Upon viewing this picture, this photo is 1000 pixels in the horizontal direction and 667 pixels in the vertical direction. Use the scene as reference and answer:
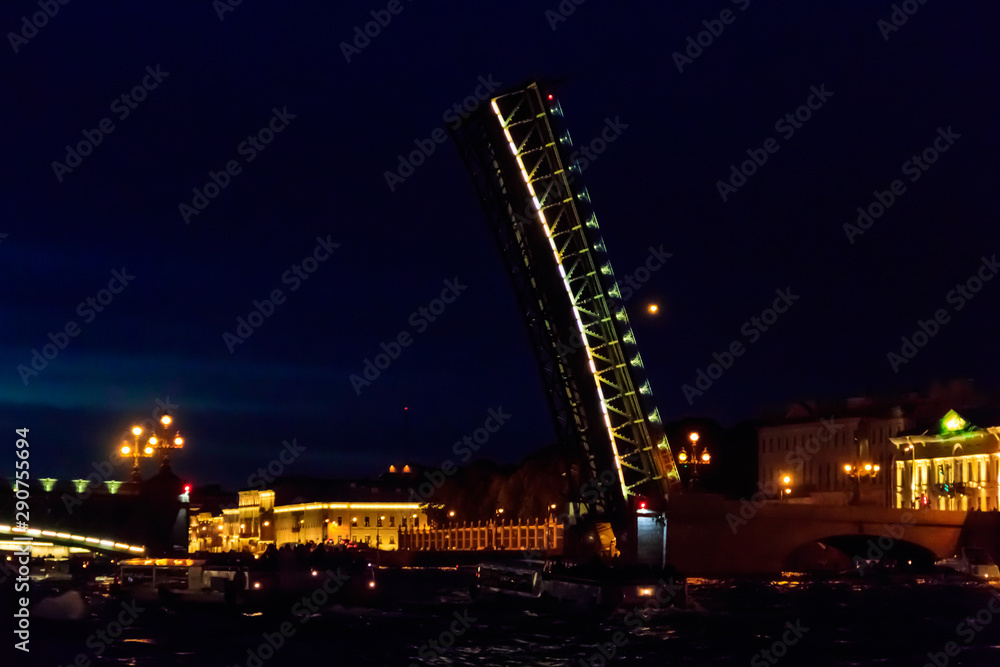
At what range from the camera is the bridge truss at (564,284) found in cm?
3431

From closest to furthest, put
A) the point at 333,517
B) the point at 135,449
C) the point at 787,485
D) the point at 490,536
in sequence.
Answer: the point at 135,449 → the point at 787,485 → the point at 490,536 → the point at 333,517

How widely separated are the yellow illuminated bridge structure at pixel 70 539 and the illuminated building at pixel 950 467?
112 feet

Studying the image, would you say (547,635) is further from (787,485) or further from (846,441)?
(787,485)

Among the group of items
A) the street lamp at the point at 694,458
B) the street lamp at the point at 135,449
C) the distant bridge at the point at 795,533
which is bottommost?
the distant bridge at the point at 795,533

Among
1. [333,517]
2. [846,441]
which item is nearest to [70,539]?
[846,441]

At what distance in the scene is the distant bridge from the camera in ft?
149

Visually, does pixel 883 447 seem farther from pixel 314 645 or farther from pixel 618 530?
pixel 314 645

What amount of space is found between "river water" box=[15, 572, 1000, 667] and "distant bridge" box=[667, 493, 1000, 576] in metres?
5.44

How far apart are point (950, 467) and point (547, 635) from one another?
44159mm

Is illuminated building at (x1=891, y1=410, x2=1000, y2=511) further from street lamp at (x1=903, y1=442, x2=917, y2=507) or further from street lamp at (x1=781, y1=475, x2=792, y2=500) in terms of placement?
street lamp at (x1=781, y1=475, x2=792, y2=500)

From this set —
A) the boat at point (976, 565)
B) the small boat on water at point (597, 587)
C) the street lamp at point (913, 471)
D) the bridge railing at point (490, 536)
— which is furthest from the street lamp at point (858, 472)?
the small boat on water at point (597, 587)

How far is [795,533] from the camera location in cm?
5041

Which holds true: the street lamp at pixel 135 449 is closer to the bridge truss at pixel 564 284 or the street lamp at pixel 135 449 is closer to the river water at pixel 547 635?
the river water at pixel 547 635

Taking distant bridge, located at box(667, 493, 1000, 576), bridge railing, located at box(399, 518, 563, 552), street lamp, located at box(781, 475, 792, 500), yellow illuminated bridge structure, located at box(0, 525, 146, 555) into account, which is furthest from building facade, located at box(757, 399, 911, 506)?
yellow illuminated bridge structure, located at box(0, 525, 146, 555)
